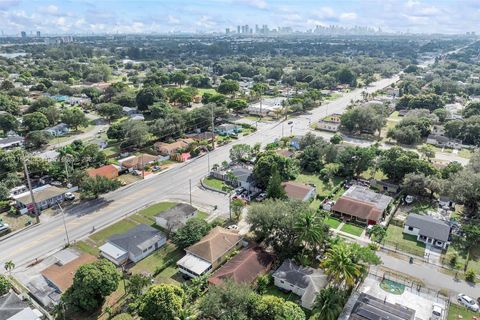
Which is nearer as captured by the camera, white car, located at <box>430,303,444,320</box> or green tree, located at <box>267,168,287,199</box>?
white car, located at <box>430,303,444,320</box>

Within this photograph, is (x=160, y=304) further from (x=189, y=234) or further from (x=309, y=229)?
(x=309, y=229)

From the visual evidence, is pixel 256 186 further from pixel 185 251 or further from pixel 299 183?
pixel 185 251

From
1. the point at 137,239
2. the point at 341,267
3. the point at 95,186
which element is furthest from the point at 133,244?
the point at 341,267

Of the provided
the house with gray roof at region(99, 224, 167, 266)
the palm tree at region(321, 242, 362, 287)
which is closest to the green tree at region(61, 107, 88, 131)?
the house with gray roof at region(99, 224, 167, 266)

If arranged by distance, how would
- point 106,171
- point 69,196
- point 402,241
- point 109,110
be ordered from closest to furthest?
1. point 402,241
2. point 69,196
3. point 106,171
4. point 109,110

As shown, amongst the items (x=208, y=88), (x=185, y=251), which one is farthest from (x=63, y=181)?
(x=208, y=88)

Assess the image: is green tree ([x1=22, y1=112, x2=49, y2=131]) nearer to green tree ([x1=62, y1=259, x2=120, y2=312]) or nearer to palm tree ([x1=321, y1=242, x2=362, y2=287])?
green tree ([x1=62, y1=259, x2=120, y2=312])
